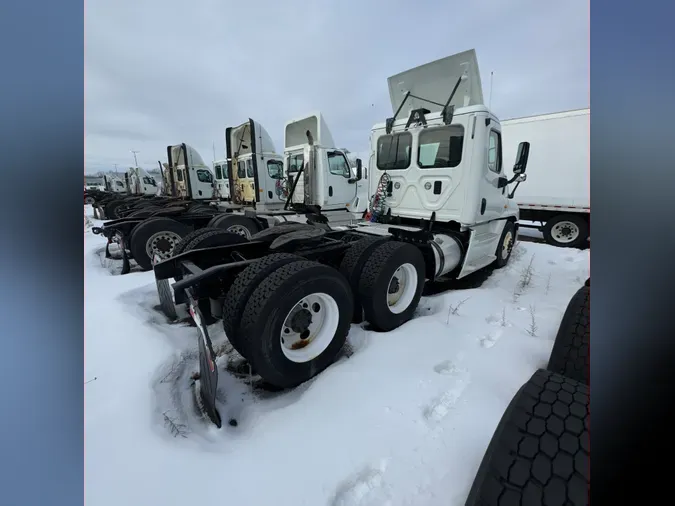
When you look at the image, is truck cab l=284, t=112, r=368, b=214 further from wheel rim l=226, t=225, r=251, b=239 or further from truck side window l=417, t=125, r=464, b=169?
truck side window l=417, t=125, r=464, b=169

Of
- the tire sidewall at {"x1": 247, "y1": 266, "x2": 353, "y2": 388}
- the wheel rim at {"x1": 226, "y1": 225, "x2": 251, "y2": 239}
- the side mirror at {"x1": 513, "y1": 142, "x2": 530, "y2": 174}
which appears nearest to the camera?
the tire sidewall at {"x1": 247, "y1": 266, "x2": 353, "y2": 388}

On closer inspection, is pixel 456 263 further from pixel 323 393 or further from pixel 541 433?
pixel 541 433

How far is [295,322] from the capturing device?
2.42 m

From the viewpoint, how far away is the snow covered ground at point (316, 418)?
144 cm

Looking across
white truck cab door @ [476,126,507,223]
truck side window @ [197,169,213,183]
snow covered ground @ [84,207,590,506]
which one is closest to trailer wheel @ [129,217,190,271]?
snow covered ground @ [84,207,590,506]

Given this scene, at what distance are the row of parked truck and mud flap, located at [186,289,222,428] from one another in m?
0.01

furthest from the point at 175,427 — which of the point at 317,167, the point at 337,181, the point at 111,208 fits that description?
the point at 111,208

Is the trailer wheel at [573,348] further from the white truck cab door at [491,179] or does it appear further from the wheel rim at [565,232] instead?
the wheel rim at [565,232]

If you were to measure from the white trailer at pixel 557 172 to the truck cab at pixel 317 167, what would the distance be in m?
5.52

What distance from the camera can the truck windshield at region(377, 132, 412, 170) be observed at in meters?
5.07

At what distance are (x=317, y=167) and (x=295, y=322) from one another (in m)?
6.63

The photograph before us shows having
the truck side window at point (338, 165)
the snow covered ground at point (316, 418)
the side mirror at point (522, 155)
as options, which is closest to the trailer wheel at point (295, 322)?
the snow covered ground at point (316, 418)

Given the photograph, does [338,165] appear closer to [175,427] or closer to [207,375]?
[207,375]
